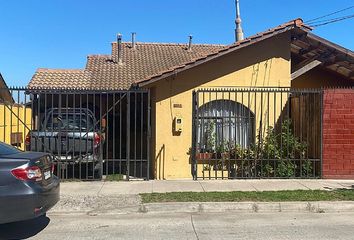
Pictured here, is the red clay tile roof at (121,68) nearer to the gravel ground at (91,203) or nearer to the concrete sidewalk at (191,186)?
the concrete sidewalk at (191,186)

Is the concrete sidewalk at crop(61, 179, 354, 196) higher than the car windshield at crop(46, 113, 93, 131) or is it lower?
lower

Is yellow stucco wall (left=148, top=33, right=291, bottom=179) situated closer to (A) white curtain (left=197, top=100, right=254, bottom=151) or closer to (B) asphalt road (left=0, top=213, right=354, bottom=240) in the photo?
(A) white curtain (left=197, top=100, right=254, bottom=151)

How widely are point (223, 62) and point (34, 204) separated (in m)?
7.79

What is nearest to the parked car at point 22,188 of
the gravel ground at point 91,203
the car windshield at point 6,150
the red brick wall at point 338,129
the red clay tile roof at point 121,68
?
the car windshield at point 6,150

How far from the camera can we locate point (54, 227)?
7719 millimetres

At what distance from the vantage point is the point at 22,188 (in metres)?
6.59

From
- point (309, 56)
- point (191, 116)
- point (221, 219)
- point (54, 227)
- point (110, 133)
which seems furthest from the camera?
point (110, 133)

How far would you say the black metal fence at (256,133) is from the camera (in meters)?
12.6

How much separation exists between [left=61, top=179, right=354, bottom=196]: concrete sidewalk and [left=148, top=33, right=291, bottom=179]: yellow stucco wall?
0.91 m

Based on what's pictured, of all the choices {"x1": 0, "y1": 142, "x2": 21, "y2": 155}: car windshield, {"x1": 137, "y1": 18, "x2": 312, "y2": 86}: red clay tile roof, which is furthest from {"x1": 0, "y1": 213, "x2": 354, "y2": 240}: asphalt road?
{"x1": 137, "y1": 18, "x2": 312, "y2": 86}: red clay tile roof

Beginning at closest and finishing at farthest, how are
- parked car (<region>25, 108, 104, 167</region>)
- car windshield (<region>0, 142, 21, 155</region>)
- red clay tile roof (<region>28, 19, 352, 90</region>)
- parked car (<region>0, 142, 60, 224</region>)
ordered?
1. parked car (<region>0, 142, 60, 224</region>)
2. car windshield (<region>0, 142, 21, 155</region>)
3. parked car (<region>25, 108, 104, 167</region>)
4. red clay tile roof (<region>28, 19, 352, 90</region>)

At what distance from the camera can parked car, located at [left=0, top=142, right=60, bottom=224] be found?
6.50 m

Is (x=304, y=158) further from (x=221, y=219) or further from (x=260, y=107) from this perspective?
(x=221, y=219)

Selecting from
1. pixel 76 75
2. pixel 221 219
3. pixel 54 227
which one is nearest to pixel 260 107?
pixel 221 219
